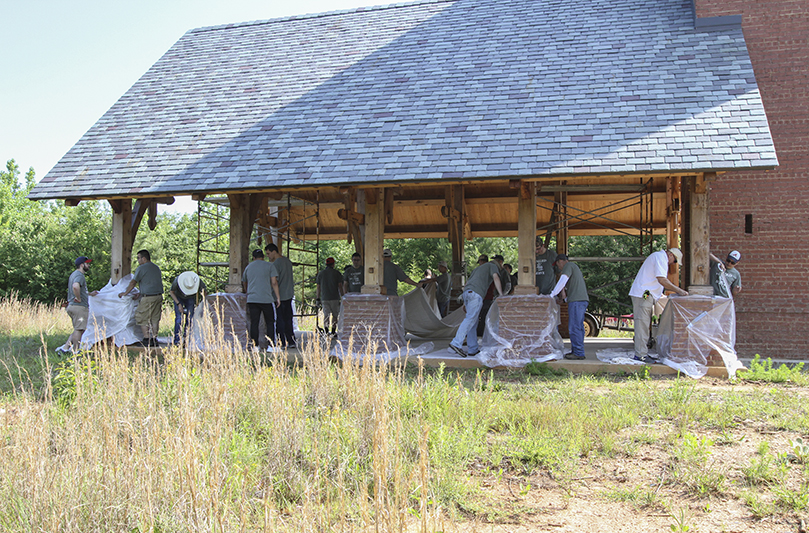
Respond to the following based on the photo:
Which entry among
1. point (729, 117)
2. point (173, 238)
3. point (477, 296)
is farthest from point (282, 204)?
point (173, 238)

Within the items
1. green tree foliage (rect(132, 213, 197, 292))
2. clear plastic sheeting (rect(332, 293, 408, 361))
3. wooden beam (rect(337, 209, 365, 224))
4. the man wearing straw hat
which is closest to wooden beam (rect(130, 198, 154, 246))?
the man wearing straw hat

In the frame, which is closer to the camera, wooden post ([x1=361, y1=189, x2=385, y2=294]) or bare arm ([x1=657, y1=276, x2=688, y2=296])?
bare arm ([x1=657, y1=276, x2=688, y2=296])

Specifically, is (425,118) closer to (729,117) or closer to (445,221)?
(729,117)

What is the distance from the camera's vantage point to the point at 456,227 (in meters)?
14.3

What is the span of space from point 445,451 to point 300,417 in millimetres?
1129

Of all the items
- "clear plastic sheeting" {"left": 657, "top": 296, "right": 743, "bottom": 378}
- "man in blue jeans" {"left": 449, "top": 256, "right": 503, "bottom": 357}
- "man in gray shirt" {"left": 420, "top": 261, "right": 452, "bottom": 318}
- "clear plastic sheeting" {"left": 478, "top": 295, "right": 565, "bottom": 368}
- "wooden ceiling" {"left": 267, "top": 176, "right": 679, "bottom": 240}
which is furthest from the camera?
"man in gray shirt" {"left": 420, "top": 261, "right": 452, "bottom": 318}

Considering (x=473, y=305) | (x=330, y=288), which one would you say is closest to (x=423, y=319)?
(x=330, y=288)

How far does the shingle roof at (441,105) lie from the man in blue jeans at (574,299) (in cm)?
163

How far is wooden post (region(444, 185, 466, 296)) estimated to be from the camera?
41.6 feet

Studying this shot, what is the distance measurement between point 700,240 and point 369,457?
21.4 ft

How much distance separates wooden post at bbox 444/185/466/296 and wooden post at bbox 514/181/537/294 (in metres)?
2.93

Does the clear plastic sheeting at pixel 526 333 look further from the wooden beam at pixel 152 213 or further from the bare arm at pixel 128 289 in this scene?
the wooden beam at pixel 152 213

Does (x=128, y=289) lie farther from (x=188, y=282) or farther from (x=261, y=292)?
(x=261, y=292)

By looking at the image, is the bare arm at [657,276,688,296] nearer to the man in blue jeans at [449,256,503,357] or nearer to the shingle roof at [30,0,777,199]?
the shingle roof at [30,0,777,199]
